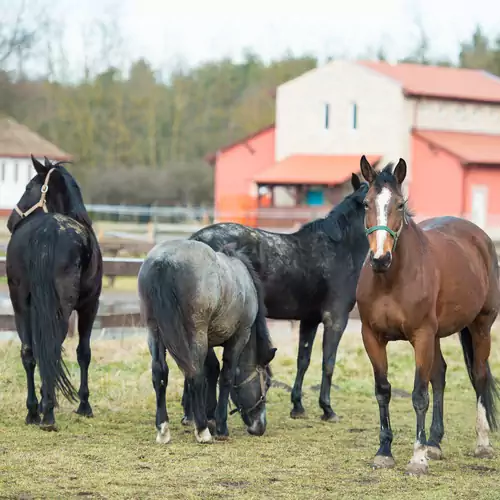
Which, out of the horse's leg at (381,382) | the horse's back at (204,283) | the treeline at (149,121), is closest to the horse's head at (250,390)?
the horse's back at (204,283)

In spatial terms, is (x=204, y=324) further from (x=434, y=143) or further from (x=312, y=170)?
(x=312, y=170)

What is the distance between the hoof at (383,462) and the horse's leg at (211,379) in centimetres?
152

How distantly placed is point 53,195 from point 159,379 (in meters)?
2.06

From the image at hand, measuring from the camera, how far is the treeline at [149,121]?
5138 cm

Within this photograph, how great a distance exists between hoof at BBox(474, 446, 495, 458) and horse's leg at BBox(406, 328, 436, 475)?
70 cm

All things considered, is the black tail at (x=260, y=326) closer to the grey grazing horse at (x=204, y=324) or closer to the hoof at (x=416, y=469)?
the grey grazing horse at (x=204, y=324)

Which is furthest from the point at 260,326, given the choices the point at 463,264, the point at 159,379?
the point at 463,264

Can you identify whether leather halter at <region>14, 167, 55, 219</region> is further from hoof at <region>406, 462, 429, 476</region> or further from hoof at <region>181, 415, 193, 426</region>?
hoof at <region>406, 462, 429, 476</region>

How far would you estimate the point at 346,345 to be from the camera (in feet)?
40.3

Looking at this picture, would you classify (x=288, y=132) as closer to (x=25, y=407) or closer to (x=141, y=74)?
(x=141, y=74)

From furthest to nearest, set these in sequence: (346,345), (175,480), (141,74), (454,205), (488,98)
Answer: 1. (141,74)
2. (488,98)
3. (454,205)
4. (346,345)
5. (175,480)

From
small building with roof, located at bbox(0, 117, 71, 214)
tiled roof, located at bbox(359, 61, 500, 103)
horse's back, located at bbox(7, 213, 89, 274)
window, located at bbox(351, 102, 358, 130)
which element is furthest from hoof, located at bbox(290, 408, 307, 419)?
small building with roof, located at bbox(0, 117, 71, 214)

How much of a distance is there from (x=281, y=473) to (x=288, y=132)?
41.5 meters

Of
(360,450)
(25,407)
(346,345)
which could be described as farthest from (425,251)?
(346,345)
